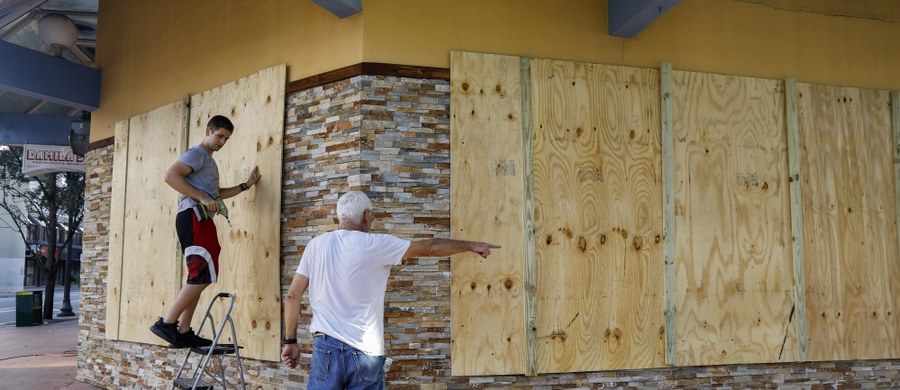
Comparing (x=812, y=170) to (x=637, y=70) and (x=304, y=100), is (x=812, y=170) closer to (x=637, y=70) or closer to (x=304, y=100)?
(x=637, y=70)

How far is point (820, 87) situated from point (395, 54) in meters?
3.92

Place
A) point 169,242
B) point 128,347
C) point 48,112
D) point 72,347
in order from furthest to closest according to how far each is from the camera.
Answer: point 48,112, point 72,347, point 128,347, point 169,242

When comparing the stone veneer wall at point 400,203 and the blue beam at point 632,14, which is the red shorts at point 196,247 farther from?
the blue beam at point 632,14

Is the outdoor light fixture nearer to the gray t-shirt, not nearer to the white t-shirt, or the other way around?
the gray t-shirt

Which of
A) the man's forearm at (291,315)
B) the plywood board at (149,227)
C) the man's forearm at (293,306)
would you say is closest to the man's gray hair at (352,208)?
the man's forearm at (293,306)

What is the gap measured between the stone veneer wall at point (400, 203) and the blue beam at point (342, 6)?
0.52 metres

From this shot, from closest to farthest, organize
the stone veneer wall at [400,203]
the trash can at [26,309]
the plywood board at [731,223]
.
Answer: the stone veneer wall at [400,203], the plywood board at [731,223], the trash can at [26,309]

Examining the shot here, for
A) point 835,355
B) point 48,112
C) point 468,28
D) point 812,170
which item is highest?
point 48,112

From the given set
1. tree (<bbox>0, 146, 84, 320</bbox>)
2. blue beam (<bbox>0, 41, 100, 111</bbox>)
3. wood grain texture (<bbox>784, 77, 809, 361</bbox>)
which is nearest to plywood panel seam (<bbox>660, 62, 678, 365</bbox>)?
wood grain texture (<bbox>784, 77, 809, 361</bbox>)

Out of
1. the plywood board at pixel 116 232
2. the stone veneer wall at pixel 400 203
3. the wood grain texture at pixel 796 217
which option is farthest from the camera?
the plywood board at pixel 116 232

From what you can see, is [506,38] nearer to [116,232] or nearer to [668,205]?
[668,205]

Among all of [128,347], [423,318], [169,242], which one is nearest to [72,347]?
[128,347]

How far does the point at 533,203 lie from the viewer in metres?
5.60

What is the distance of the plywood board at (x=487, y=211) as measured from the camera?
5367 millimetres
